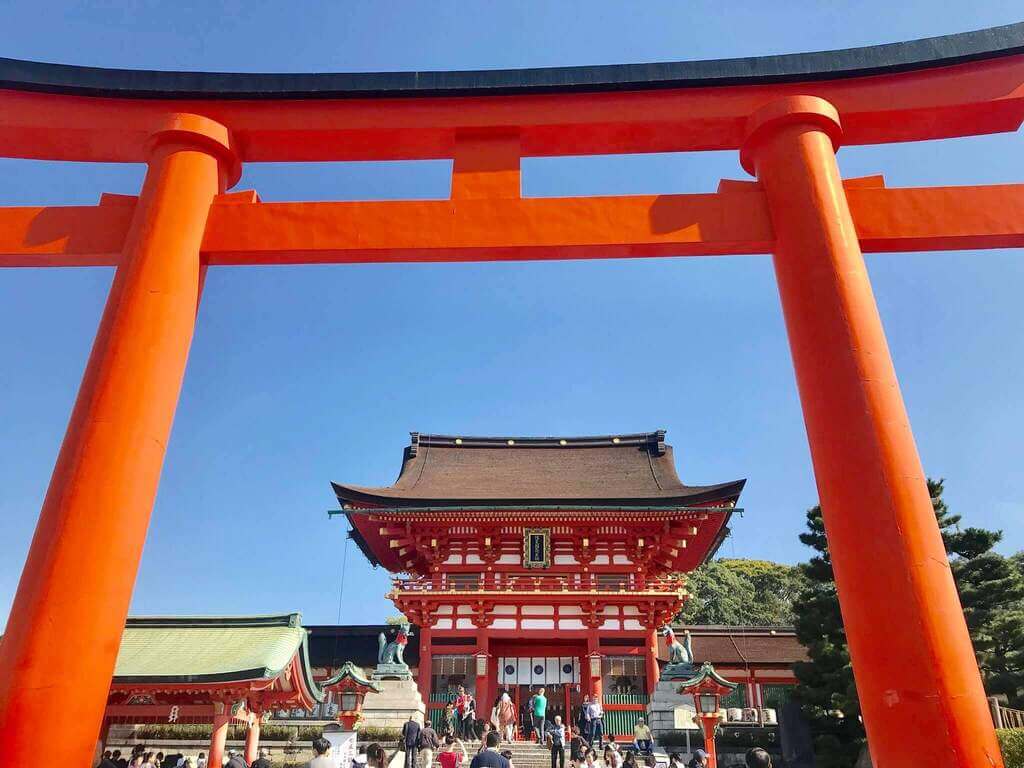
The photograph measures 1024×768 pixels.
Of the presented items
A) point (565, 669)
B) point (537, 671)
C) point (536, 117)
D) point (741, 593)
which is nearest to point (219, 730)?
point (537, 671)

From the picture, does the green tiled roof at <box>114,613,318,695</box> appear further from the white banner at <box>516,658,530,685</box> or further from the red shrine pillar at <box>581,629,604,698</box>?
the red shrine pillar at <box>581,629,604,698</box>

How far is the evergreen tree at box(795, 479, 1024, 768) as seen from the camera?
14.4m

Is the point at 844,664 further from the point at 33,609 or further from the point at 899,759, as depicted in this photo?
the point at 33,609

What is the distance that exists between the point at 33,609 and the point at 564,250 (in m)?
3.67

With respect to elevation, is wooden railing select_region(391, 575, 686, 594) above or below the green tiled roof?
above

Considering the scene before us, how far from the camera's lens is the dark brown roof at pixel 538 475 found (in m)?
18.4

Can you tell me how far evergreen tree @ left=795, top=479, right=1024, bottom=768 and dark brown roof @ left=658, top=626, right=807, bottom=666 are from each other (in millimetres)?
5569

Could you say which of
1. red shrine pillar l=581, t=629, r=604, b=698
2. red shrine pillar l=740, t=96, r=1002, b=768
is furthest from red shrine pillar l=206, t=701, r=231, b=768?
red shrine pillar l=740, t=96, r=1002, b=768

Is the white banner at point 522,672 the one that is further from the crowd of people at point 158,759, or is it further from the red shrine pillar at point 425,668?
the crowd of people at point 158,759

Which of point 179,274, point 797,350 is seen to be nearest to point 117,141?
point 179,274

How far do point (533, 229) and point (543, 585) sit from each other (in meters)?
14.5

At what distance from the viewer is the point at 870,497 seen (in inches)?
149

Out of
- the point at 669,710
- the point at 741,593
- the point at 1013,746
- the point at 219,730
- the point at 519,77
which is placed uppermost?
the point at 741,593

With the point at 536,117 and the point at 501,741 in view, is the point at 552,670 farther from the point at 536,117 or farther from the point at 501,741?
the point at 536,117
